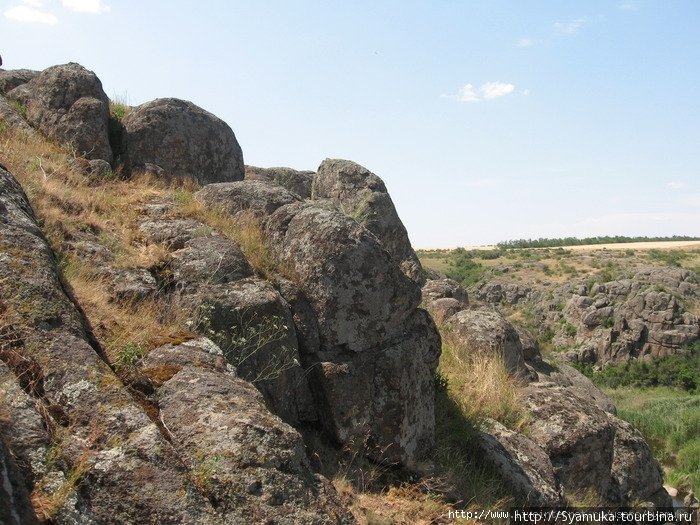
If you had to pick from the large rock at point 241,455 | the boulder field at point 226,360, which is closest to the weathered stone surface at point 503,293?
the boulder field at point 226,360

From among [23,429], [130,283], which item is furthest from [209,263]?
[23,429]

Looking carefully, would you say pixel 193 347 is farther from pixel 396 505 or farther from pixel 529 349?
pixel 529 349

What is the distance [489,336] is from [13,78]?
972 cm

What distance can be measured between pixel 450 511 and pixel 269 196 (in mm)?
4182

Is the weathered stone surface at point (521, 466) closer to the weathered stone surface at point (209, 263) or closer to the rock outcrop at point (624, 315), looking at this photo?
the weathered stone surface at point (209, 263)

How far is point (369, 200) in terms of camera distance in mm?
11438

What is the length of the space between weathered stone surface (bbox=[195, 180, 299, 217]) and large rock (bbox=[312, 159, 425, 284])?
2909 millimetres

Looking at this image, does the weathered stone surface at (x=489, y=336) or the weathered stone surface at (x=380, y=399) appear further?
the weathered stone surface at (x=489, y=336)

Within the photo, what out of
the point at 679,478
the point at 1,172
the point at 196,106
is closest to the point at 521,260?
the point at 679,478

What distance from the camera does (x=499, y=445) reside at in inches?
291

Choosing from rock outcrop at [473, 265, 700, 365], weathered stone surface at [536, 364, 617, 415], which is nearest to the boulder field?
weathered stone surface at [536, 364, 617, 415]

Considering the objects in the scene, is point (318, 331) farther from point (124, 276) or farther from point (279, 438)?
point (279, 438)

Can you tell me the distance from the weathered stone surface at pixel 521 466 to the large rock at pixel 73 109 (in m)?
7.13

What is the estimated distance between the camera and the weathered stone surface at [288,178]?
14.8 meters
